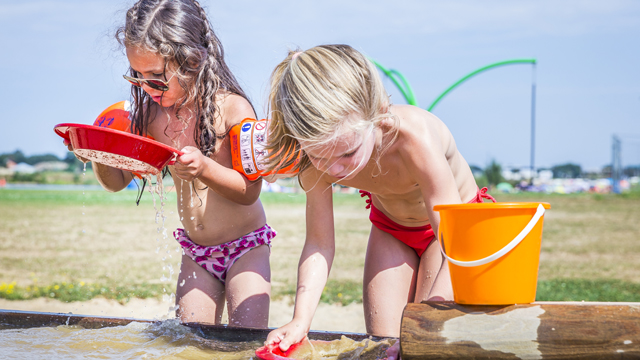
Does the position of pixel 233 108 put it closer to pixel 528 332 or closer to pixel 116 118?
pixel 116 118

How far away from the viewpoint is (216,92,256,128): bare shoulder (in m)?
2.65

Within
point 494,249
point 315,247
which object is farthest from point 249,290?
point 494,249

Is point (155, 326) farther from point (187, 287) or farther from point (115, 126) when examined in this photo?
point (115, 126)

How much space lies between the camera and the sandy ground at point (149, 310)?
466 cm

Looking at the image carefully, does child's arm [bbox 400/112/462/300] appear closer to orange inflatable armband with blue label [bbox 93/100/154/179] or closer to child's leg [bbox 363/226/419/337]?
child's leg [bbox 363/226/419/337]

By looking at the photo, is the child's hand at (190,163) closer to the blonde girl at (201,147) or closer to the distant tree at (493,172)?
the blonde girl at (201,147)

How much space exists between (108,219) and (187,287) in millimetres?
13089

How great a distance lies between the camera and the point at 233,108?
8.77 ft

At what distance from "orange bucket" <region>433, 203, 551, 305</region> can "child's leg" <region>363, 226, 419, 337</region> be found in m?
0.93

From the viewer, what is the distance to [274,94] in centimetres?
211

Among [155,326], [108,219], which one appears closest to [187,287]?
[155,326]

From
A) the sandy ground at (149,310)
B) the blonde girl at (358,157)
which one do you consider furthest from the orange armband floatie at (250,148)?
the sandy ground at (149,310)

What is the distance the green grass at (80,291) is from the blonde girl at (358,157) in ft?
10.8

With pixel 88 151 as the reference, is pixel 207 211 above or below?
below
